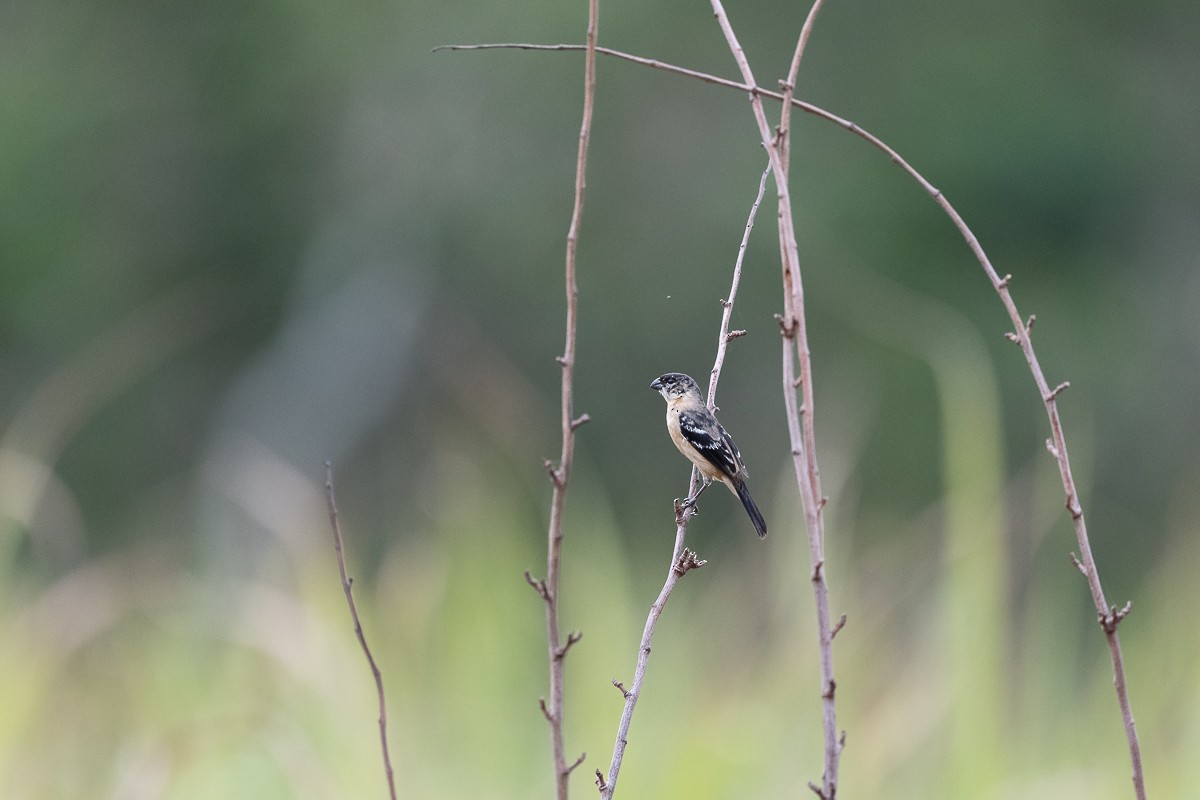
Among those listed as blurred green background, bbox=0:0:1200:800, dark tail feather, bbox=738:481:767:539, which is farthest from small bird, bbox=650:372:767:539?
blurred green background, bbox=0:0:1200:800

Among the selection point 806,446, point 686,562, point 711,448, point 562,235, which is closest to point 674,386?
point 711,448

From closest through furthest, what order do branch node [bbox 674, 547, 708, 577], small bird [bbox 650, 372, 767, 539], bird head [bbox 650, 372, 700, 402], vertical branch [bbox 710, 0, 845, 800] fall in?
vertical branch [bbox 710, 0, 845, 800], branch node [bbox 674, 547, 708, 577], small bird [bbox 650, 372, 767, 539], bird head [bbox 650, 372, 700, 402]

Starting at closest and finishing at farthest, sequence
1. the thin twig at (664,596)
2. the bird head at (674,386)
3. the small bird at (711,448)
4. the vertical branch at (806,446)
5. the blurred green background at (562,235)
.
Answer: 1. the vertical branch at (806,446)
2. the thin twig at (664,596)
3. the small bird at (711,448)
4. the bird head at (674,386)
5. the blurred green background at (562,235)

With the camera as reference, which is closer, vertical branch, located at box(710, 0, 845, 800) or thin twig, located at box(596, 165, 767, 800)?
vertical branch, located at box(710, 0, 845, 800)

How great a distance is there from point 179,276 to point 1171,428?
1036cm

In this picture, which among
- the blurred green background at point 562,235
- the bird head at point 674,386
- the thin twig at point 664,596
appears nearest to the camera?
the thin twig at point 664,596

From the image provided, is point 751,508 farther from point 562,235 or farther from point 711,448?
point 562,235

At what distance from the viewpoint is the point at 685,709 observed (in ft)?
11.3

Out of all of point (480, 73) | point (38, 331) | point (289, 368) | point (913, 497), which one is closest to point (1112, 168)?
point (913, 497)

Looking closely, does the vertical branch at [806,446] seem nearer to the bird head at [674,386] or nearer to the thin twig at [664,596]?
the thin twig at [664,596]

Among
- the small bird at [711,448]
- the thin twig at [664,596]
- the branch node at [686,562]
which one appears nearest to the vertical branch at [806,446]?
the thin twig at [664,596]

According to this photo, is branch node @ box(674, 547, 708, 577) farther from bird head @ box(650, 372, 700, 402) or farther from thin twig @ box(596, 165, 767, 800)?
bird head @ box(650, 372, 700, 402)

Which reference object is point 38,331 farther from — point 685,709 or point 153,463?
point 685,709

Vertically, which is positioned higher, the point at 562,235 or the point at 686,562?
the point at 562,235
